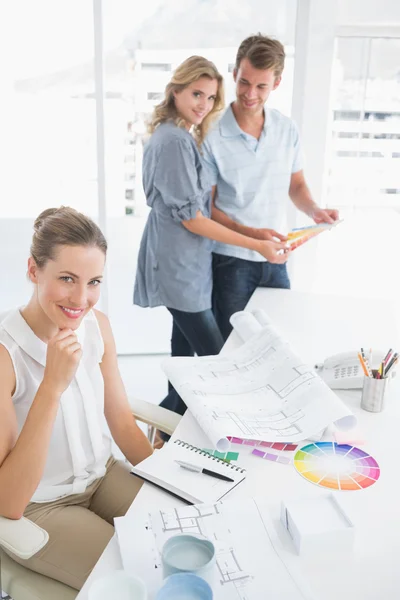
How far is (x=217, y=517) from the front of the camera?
1.08m

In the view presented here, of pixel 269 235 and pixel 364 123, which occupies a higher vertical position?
pixel 364 123

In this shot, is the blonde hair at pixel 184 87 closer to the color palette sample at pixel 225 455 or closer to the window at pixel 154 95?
the window at pixel 154 95

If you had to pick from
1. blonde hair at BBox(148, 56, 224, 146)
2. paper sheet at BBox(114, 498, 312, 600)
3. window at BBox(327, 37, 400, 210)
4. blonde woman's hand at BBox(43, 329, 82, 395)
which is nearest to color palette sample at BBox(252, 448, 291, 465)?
paper sheet at BBox(114, 498, 312, 600)


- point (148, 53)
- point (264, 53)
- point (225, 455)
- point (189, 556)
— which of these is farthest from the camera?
point (148, 53)

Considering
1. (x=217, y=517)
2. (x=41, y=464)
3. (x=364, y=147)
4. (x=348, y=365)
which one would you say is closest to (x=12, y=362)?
(x=41, y=464)

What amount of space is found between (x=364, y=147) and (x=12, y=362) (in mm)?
2810

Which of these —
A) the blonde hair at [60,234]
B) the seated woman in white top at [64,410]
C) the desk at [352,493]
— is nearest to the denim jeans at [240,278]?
the desk at [352,493]

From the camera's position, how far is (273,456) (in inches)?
50.9

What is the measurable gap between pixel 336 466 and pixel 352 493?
9 cm

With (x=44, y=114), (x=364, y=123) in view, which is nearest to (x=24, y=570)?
(x=44, y=114)

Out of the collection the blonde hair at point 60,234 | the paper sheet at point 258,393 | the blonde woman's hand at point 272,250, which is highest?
the blonde hair at point 60,234

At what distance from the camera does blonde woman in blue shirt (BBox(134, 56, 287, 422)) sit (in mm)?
Answer: 2156

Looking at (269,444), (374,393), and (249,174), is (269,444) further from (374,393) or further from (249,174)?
(249,174)

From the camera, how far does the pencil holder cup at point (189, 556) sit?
0.86 m
